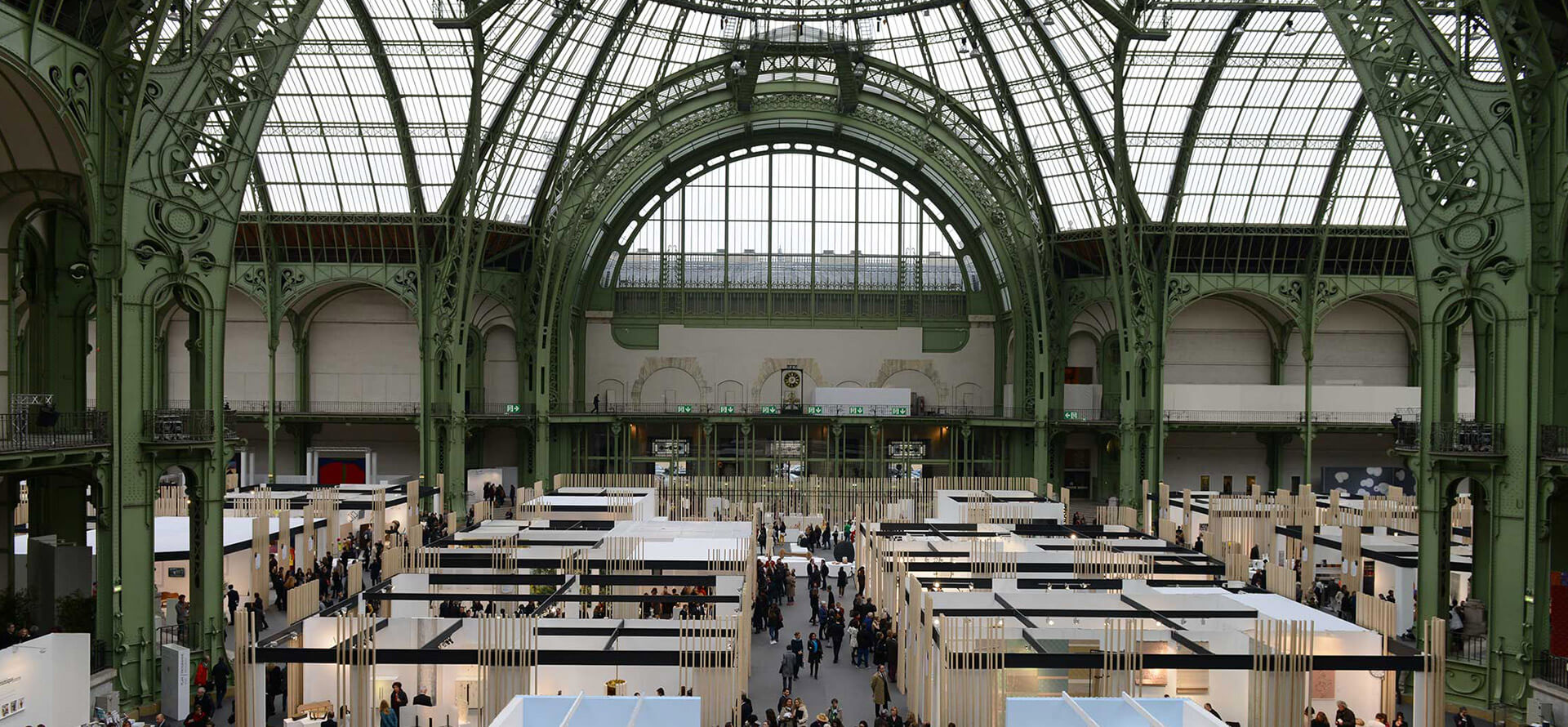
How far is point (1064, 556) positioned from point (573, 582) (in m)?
13.8

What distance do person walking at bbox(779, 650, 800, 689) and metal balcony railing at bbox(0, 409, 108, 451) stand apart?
15.4 metres

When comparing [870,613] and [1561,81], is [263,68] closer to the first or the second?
[870,613]

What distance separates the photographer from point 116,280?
77.8 ft

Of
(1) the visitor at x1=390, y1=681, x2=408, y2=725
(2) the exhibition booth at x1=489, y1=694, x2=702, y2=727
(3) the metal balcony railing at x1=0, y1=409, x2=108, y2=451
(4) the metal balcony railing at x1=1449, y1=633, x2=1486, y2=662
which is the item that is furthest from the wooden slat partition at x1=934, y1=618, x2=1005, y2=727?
(3) the metal balcony railing at x1=0, y1=409, x2=108, y2=451

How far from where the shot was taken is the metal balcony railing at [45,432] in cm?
2228

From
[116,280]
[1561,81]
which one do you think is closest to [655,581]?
[116,280]

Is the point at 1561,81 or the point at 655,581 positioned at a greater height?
the point at 1561,81

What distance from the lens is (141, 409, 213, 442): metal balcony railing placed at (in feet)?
80.0

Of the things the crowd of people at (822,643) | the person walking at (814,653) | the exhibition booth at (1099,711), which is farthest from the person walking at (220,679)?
the exhibition booth at (1099,711)

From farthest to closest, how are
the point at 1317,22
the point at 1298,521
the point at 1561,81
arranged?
1. the point at 1317,22
2. the point at 1298,521
3. the point at 1561,81

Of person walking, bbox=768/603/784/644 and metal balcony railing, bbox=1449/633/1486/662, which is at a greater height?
metal balcony railing, bbox=1449/633/1486/662

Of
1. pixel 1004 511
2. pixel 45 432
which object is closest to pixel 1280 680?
pixel 1004 511

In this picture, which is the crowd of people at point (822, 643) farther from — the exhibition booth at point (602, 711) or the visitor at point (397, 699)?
the visitor at point (397, 699)

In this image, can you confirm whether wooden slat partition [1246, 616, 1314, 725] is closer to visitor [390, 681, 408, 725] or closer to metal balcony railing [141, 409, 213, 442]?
visitor [390, 681, 408, 725]
